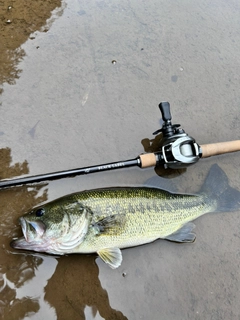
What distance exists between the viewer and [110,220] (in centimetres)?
268

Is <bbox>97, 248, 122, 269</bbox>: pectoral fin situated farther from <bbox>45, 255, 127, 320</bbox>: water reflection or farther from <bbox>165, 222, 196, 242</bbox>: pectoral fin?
<bbox>165, 222, 196, 242</bbox>: pectoral fin

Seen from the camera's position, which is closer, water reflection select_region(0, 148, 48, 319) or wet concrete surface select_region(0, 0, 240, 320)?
water reflection select_region(0, 148, 48, 319)

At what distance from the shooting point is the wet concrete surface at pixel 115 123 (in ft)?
9.09

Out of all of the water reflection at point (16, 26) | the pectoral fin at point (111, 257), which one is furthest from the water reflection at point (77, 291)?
the water reflection at point (16, 26)

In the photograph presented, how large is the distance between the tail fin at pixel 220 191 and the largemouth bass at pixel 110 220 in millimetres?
65

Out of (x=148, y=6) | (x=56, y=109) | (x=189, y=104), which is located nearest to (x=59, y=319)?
(x=56, y=109)

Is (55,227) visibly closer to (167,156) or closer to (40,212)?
(40,212)

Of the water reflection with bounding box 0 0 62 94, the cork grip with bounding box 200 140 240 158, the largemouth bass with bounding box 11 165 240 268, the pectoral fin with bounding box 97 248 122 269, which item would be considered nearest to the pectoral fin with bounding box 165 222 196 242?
the largemouth bass with bounding box 11 165 240 268

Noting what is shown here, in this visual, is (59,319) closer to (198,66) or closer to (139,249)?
(139,249)

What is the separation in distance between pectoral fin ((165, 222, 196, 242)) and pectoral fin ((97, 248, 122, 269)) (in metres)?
0.49

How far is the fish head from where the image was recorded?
255 centimetres

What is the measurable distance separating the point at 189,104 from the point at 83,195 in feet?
5.02

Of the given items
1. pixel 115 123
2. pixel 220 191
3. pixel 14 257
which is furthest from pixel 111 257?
pixel 115 123

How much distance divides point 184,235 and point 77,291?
1058 millimetres
